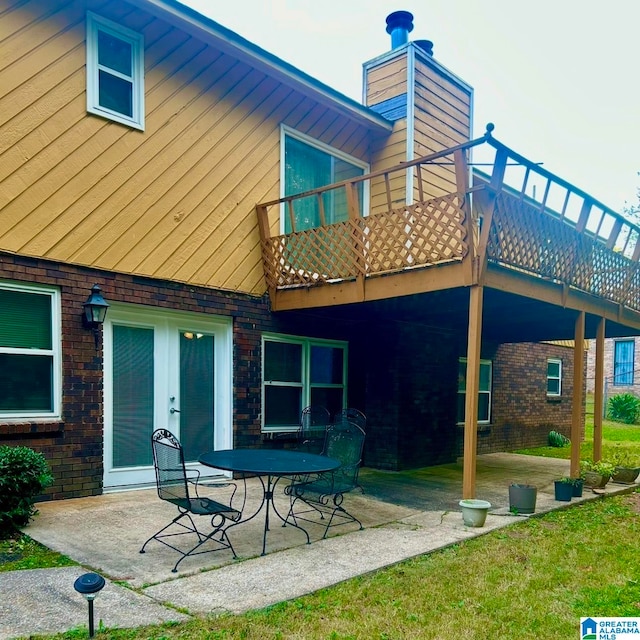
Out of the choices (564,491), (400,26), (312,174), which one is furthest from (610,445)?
(400,26)

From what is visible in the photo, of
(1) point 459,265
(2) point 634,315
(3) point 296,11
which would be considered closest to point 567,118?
(3) point 296,11

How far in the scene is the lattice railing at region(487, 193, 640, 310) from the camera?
21.3 feet

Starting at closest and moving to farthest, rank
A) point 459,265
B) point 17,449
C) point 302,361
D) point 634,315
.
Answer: point 17,449 < point 459,265 < point 302,361 < point 634,315

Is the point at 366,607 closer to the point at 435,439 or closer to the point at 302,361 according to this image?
the point at 302,361

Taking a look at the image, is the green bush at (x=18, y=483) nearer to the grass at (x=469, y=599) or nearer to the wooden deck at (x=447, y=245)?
the grass at (x=469, y=599)

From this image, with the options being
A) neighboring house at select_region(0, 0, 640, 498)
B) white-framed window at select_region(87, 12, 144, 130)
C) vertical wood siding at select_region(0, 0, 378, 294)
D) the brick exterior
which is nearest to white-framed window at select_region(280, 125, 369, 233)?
neighboring house at select_region(0, 0, 640, 498)

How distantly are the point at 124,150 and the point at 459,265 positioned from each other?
3992 mm

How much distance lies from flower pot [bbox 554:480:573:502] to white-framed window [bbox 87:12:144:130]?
6.61 metres

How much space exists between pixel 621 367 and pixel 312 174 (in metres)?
19.1

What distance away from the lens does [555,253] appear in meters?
7.50

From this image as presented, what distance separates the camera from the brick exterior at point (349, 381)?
6.03 metres

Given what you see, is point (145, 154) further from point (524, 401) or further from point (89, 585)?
point (524, 401)

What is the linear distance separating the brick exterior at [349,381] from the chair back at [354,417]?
2.86 feet

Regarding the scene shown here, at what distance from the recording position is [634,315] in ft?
33.1
